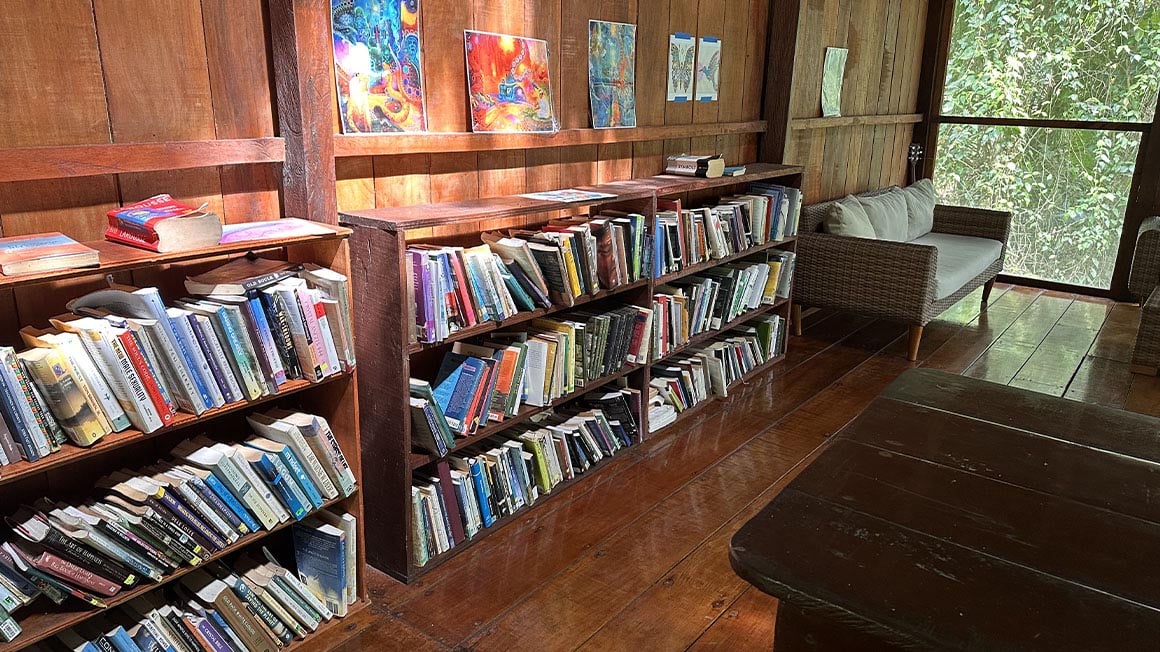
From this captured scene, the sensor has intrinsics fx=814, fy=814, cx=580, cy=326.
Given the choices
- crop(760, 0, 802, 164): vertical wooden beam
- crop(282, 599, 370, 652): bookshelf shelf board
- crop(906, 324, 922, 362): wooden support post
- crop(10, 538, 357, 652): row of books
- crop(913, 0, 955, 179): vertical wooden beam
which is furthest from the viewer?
crop(913, 0, 955, 179): vertical wooden beam

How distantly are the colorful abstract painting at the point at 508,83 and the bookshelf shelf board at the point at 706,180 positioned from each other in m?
0.58

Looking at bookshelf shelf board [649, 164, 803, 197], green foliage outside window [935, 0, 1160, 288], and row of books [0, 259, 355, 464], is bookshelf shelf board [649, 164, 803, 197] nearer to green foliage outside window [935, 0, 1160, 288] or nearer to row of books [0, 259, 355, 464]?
row of books [0, 259, 355, 464]

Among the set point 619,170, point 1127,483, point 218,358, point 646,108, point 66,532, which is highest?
point 646,108

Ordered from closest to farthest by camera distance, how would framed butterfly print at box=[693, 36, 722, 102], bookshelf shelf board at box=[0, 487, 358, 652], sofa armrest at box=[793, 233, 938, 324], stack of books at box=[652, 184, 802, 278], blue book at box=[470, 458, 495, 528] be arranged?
bookshelf shelf board at box=[0, 487, 358, 652] → blue book at box=[470, 458, 495, 528] → stack of books at box=[652, 184, 802, 278] → framed butterfly print at box=[693, 36, 722, 102] → sofa armrest at box=[793, 233, 938, 324]

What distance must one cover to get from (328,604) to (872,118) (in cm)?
489

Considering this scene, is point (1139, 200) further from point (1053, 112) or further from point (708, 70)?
point (708, 70)

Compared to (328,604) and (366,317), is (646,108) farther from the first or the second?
(328,604)

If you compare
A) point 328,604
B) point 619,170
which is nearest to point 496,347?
point 328,604

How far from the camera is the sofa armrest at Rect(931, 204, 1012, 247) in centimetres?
574

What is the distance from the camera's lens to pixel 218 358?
188 cm

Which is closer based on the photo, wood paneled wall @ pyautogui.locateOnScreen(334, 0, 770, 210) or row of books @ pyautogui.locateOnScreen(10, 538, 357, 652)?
row of books @ pyautogui.locateOnScreen(10, 538, 357, 652)

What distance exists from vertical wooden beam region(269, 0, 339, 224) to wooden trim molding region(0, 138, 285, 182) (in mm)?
66

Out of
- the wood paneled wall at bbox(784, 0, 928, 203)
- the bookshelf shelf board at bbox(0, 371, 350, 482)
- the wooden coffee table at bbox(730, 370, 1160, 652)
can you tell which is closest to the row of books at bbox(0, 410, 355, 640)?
the bookshelf shelf board at bbox(0, 371, 350, 482)

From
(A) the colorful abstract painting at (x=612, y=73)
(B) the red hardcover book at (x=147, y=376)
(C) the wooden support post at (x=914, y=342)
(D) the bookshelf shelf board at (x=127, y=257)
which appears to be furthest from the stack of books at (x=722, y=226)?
(B) the red hardcover book at (x=147, y=376)
